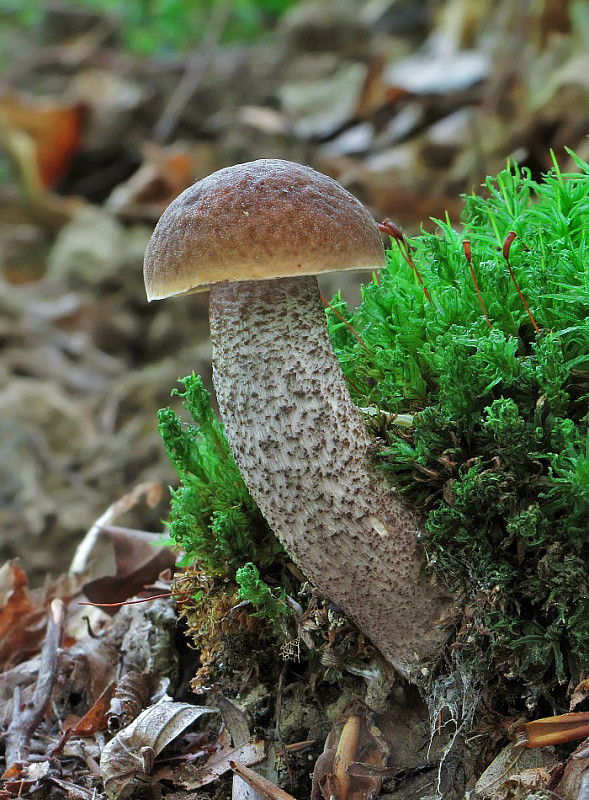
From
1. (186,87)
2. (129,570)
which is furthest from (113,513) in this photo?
(186,87)

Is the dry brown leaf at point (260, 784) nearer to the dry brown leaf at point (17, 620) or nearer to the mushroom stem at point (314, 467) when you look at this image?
the mushroom stem at point (314, 467)

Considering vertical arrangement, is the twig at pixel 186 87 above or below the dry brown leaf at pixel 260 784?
above

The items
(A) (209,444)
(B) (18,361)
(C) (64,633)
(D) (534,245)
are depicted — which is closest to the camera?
(D) (534,245)

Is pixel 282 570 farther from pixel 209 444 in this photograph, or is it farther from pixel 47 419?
pixel 47 419

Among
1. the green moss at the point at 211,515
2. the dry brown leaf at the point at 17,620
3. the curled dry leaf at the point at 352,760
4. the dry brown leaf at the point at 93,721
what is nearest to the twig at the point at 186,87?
the dry brown leaf at the point at 17,620

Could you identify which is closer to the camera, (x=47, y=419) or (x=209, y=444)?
(x=209, y=444)

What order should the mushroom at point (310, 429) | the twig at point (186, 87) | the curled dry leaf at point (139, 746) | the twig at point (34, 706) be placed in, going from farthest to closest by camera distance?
the twig at point (186, 87), the twig at point (34, 706), the curled dry leaf at point (139, 746), the mushroom at point (310, 429)

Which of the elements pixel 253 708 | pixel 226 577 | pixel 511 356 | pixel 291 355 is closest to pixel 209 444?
pixel 226 577

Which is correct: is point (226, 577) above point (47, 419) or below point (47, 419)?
below
